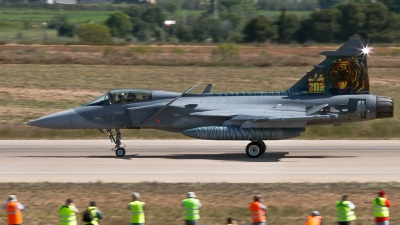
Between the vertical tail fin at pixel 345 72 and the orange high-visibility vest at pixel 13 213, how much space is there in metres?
13.2

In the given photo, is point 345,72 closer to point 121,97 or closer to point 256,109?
point 256,109

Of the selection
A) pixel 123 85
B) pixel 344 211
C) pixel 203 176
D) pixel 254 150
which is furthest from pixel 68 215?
pixel 123 85

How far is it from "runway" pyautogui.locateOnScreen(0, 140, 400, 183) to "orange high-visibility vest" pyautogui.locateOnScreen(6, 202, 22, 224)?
242 inches

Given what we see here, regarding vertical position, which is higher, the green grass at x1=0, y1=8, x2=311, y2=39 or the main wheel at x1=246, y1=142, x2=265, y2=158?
the green grass at x1=0, y1=8, x2=311, y2=39

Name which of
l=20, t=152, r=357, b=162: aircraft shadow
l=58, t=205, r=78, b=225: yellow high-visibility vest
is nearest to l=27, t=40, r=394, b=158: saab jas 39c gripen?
l=20, t=152, r=357, b=162: aircraft shadow

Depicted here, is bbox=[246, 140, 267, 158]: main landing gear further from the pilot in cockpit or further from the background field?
the background field

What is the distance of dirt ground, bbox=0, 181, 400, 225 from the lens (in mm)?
15477

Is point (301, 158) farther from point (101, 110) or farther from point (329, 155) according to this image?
point (101, 110)

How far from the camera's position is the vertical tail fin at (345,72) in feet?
77.4

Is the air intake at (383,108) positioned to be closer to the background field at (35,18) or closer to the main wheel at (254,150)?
the main wheel at (254,150)

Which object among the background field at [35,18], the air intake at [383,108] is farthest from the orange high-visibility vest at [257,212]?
the background field at [35,18]

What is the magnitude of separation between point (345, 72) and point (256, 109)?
11.0 ft

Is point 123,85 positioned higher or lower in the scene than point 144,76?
lower

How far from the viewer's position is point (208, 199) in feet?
55.8
